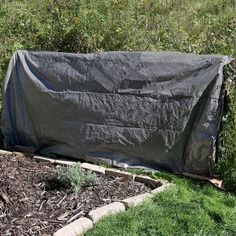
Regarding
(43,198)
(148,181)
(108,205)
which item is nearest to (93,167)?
(148,181)

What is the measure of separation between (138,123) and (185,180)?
86cm

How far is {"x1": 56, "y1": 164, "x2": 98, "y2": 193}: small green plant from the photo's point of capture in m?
4.47

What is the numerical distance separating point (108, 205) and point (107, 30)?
338cm

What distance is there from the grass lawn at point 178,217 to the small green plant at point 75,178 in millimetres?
634

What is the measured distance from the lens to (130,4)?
7.39 metres

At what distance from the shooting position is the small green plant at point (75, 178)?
14.7ft

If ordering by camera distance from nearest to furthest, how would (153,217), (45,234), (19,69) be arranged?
(45,234)
(153,217)
(19,69)

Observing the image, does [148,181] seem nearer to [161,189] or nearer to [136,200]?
[161,189]

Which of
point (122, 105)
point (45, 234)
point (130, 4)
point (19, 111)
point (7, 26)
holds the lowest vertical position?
point (45, 234)

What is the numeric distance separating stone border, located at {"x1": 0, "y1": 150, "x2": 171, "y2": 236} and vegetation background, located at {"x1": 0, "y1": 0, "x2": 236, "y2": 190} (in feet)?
6.87

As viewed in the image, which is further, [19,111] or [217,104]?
[19,111]

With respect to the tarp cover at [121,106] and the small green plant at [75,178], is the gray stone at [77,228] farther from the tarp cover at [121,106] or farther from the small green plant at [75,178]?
the tarp cover at [121,106]

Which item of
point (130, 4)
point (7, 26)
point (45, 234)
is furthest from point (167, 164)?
point (7, 26)

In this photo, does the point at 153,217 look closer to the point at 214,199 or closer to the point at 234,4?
the point at 214,199
